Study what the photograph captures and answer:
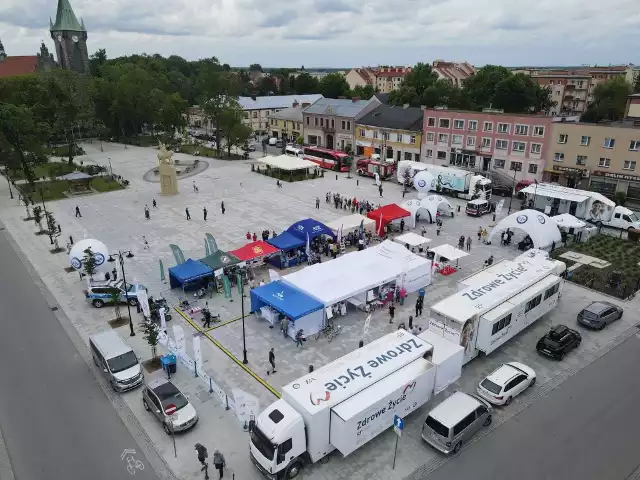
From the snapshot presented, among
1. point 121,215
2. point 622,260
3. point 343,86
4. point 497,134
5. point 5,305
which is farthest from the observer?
point 343,86

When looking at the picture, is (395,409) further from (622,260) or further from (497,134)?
(497,134)

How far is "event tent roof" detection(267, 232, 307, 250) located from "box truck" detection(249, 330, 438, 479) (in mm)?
13772

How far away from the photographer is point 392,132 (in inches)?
2351

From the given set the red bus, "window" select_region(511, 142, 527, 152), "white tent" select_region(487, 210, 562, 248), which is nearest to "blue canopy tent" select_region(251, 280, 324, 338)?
"white tent" select_region(487, 210, 562, 248)

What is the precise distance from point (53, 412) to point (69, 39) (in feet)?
375

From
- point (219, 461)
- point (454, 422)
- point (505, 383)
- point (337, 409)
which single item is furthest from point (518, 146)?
point (219, 461)

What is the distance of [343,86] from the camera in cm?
10600

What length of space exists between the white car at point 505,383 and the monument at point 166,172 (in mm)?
36510

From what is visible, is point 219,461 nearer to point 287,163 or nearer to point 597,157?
point 287,163

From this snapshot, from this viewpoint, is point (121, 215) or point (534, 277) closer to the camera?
point (534, 277)

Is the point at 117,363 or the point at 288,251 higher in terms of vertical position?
the point at 288,251

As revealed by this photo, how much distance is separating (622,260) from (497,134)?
79.9ft

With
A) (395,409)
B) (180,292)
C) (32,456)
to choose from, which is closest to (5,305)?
(180,292)

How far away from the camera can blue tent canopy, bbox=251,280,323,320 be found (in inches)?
821
